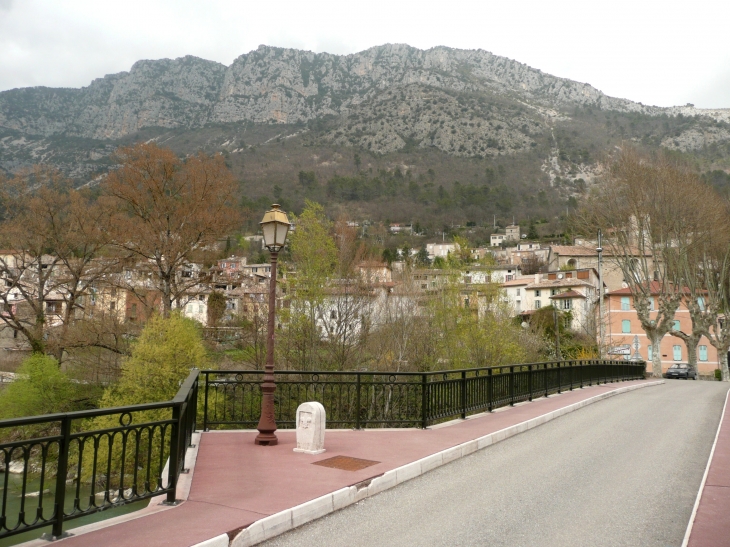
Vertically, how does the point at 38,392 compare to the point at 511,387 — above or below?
below

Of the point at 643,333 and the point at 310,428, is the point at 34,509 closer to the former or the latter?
the point at 310,428

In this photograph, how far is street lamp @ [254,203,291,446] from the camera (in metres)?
9.50

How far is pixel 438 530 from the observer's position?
18.7 feet

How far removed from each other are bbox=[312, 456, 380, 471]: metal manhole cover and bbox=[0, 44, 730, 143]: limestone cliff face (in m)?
151

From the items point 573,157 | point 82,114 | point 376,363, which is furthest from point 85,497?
point 82,114

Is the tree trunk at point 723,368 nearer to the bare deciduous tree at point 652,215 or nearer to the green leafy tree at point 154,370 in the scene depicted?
the bare deciduous tree at point 652,215

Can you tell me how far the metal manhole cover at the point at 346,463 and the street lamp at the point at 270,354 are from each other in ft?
5.02

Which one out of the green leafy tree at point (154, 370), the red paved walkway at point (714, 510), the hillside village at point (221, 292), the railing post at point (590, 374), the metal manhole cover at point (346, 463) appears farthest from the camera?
the hillside village at point (221, 292)

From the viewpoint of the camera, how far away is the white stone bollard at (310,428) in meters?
8.86

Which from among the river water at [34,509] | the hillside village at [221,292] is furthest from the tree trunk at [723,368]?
the river water at [34,509]

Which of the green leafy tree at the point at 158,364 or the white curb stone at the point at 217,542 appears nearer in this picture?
the white curb stone at the point at 217,542

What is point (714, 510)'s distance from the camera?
623 cm

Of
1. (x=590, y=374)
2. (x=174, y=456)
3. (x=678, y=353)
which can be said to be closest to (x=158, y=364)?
(x=174, y=456)

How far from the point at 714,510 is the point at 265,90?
6605 inches
